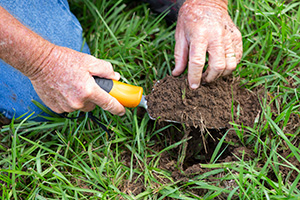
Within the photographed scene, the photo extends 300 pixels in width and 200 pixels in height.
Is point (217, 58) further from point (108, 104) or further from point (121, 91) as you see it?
point (108, 104)

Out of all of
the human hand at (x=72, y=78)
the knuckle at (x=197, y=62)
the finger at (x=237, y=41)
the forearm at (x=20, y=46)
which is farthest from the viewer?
the finger at (x=237, y=41)

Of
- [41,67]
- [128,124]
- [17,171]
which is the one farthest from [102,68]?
[17,171]

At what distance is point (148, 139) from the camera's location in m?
1.90

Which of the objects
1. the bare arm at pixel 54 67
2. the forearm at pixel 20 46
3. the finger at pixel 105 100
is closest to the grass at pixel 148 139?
the finger at pixel 105 100

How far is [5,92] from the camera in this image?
6.48 ft

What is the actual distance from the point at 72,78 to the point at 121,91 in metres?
0.30

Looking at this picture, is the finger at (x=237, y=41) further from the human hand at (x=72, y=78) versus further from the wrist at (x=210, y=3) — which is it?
the human hand at (x=72, y=78)

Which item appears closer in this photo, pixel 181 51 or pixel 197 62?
pixel 197 62

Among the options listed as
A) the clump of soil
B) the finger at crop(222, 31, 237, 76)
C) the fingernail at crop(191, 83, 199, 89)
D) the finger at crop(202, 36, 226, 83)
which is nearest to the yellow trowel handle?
the clump of soil

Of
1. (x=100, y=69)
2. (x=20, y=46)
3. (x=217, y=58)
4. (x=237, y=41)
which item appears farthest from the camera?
(x=237, y=41)

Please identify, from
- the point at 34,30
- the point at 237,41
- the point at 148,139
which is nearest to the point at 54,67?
the point at 34,30

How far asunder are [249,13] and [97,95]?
5.01 feet

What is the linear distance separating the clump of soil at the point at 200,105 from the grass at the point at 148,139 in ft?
0.35

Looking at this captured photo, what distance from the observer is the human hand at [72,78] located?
5.24 feet
